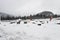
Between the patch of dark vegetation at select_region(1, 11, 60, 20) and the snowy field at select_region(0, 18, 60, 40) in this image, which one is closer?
the snowy field at select_region(0, 18, 60, 40)

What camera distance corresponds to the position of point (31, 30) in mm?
1776

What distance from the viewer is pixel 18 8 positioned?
245cm

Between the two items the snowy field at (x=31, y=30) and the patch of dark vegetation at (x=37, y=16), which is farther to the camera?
the patch of dark vegetation at (x=37, y=16)

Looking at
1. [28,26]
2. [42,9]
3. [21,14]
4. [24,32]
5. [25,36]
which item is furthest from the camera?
[42,9]

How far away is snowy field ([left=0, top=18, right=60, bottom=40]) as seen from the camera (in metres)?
1.59

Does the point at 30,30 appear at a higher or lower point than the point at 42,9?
lower

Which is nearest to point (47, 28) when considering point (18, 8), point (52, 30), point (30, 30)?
point (52, 30)

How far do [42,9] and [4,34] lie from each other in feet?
3.77

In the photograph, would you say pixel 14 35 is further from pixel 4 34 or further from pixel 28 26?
pixel 28 26

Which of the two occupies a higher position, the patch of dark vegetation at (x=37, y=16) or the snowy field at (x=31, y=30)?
the patch of dark vegetation at (x=37, y=16)

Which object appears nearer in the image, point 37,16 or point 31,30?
point 31,30

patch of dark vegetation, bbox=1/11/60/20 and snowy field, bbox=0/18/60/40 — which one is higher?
patch of dark vegetation, bbox=1/11/60/20

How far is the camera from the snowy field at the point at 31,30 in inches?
62.8

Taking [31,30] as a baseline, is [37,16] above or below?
above
